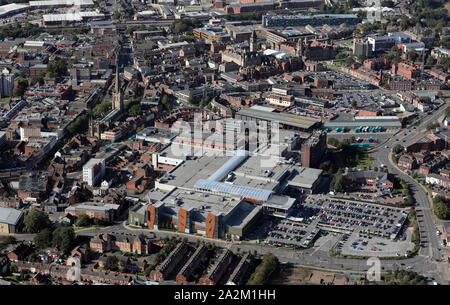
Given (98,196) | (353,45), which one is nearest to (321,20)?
(353,45)

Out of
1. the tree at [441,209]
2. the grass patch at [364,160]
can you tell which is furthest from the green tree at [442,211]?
the grass patch at [364,160]

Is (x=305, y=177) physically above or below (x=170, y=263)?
above

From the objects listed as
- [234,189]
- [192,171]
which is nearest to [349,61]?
[192,171]

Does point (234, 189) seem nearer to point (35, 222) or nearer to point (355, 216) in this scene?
point (355, 216)

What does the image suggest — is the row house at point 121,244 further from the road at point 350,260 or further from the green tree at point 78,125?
the green tree at point 78,125

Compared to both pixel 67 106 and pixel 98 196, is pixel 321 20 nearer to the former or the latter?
pixel 67 106

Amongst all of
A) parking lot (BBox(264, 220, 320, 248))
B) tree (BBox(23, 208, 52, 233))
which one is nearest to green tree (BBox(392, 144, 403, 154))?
parking lot (BBox(264, 220, 320, 248))
